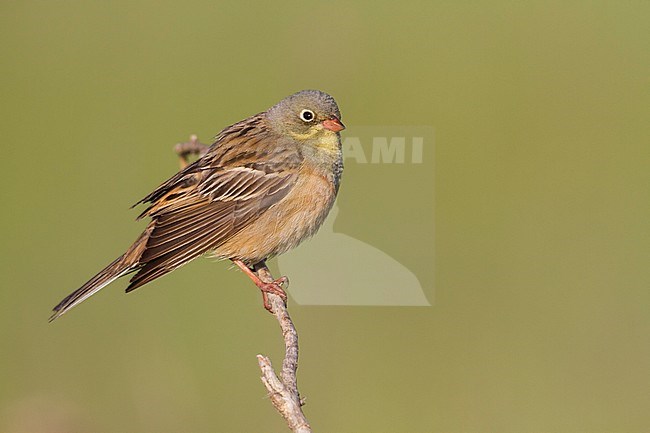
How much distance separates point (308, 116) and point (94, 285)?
5.95ft

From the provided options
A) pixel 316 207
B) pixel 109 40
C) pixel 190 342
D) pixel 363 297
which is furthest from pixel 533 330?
pixel 109 40

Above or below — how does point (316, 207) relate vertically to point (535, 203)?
above

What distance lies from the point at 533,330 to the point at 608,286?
1.41 m

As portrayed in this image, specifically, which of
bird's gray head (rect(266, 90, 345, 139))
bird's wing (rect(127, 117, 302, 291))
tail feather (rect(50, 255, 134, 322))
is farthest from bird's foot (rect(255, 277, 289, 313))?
bird's gray head (rect(266, 90, 345, 139))

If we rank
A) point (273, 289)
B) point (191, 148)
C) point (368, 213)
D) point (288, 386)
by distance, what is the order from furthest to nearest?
point (368, 213)
point (191, 148)
point (273, 289)
point (288, 386)

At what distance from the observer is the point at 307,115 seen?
251 inches

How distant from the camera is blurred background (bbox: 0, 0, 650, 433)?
9898mm

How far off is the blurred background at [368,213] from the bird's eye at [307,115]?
398 centimetres

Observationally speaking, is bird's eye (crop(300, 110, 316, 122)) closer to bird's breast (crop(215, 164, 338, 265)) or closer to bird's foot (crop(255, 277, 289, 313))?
bird's breast (crop(215, 164, 338, 265))

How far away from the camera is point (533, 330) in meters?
10.9

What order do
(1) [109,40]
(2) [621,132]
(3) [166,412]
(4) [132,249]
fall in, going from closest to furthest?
(4) [132,249] < (3) [166,412] < (2) [621,132] < (1) [109,40]

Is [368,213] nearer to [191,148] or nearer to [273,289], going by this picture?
[191,148]

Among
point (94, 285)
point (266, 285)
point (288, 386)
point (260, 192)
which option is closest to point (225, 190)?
point (260, 192)

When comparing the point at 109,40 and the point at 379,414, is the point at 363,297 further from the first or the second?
the point at 109,40
